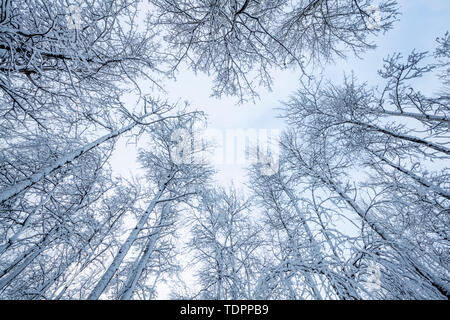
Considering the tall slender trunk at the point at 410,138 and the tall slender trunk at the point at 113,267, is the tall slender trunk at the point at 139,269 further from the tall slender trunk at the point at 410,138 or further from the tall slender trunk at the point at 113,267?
the tall slender trunk at the point at 410,138

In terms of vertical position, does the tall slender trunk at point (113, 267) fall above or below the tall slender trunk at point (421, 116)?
below

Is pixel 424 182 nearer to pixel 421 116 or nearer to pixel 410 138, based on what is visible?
pixel 410 138

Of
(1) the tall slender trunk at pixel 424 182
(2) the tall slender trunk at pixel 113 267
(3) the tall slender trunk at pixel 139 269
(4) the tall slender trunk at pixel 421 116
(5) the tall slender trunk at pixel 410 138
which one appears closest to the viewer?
(2) the tall slender trunk at pixel 113 267

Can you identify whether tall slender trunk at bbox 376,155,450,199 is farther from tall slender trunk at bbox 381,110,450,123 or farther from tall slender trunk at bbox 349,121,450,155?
tall slender trunk at bbox 381,110,450,123

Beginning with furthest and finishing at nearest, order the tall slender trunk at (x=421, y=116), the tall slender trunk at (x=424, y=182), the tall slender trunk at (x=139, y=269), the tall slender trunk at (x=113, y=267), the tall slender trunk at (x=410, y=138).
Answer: the tall slender trunk at (x=139, y=269) → the tall slender trunk at (x=410, y=138) → the tall slender trunk at (x=421, y=116) → the tall slender trunk at (x=424, y=182) → the tall slender trunk at (x=113, y=267)

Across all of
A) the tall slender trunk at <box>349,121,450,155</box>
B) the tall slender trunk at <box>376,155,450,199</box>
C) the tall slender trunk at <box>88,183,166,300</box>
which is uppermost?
the tall slender trunk at <box>349,121,450,155</box>

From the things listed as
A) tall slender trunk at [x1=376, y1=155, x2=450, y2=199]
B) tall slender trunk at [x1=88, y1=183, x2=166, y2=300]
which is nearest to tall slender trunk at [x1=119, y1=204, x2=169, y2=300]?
tall slender trunk at [x1=88, y1=183, x2=166, y2=300]

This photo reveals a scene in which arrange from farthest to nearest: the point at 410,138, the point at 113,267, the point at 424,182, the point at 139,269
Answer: the point at 139,269, the point at 410,138, the point at 424,182, the point at 113,267

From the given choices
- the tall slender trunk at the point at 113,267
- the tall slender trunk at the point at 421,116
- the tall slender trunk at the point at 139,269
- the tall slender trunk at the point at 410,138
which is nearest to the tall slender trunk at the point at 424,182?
the tall slender trunk at the point at 410,138

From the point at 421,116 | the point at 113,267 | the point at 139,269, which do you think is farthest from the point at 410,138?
the point at 139,269

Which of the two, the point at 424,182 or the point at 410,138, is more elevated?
the point at 410,138

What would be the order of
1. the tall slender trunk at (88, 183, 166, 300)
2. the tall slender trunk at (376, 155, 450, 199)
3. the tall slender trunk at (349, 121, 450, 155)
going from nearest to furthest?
1. the tall slender trunk at (88, 183, 166, 300)
2. the tall slender trunk at (376, 155, 450, 199)
3. the tall slender trunk at (349, 121, 450, 155)

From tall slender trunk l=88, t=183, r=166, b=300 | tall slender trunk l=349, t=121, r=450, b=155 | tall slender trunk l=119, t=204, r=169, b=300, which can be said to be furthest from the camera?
tall slender trunk l=119, t=204, r=169, b=300

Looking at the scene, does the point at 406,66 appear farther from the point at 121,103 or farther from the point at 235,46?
the point at 121,103
